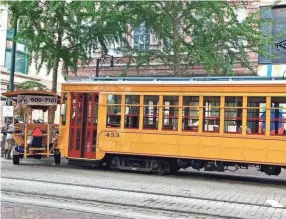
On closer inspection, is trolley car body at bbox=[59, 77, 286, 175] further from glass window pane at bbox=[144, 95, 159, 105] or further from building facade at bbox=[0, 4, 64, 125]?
building facade at bbox=[0, 4, 64, 125]

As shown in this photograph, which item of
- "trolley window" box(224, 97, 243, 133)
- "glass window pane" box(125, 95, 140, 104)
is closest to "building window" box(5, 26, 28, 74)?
"glass window pane" box(125, 95, 140, 104)

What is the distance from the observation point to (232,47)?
18219 millimetres

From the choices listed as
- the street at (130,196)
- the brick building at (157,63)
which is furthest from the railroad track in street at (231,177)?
the brick building at (157,63)

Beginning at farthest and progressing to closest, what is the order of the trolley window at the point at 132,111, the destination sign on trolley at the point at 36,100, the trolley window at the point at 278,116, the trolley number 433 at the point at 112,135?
the destination sign on trolley at the point at 36,100
the trolley number 433 at the point at 112,135
the trolley window at the point at 132,111
the trolley window at the point at 278,116

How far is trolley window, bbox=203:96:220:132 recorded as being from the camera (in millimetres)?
12683

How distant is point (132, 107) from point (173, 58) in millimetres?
5190

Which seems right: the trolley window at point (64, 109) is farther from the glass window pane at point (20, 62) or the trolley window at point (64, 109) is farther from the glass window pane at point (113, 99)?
the glass window pane at point (20, 62)

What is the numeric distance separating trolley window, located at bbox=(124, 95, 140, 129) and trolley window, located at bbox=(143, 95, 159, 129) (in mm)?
242

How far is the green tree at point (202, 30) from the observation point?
1712 cm

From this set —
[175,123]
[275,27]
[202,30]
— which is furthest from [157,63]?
[175,123]

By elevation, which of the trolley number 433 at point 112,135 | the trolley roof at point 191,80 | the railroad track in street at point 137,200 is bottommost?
the railroad track in street at point 137,200

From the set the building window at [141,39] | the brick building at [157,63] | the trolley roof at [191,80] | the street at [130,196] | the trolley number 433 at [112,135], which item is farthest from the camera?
the building window at [141,39]

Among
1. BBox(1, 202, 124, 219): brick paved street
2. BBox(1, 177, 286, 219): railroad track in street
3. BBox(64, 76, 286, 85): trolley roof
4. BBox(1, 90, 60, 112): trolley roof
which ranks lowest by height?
BBox(1, 202, 124, 219): brick paved street

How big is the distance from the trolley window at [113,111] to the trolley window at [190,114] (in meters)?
2.06
